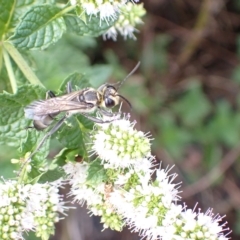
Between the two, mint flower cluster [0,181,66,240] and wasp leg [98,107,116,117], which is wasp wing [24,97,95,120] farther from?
mint flower cluster [0,181,66,240]

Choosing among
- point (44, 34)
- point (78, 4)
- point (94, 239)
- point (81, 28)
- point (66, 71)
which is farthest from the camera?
point (94, 239)

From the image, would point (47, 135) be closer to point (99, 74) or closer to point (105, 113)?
point (105, 113)

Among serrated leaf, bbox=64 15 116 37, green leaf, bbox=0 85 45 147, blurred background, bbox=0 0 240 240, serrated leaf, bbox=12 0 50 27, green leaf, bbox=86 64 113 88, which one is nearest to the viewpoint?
green leaf, bbox=0 85 45 147

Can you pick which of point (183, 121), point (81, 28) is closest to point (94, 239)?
point (183, 121)

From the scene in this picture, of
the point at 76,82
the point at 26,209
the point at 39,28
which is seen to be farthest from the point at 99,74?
the point at 26,209

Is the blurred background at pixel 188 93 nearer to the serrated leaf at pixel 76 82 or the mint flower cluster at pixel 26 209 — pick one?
the serrated leaf at pixel 76 82

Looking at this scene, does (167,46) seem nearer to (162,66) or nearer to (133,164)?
(162,66)

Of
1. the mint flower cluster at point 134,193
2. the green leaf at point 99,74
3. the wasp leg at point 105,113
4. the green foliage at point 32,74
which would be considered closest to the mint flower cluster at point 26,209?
the green foliage at point 32,74

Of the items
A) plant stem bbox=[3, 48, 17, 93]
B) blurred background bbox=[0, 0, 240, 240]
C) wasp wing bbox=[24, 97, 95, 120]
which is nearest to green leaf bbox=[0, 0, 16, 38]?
plant stem bbox=[3, 48, 17, 93]
